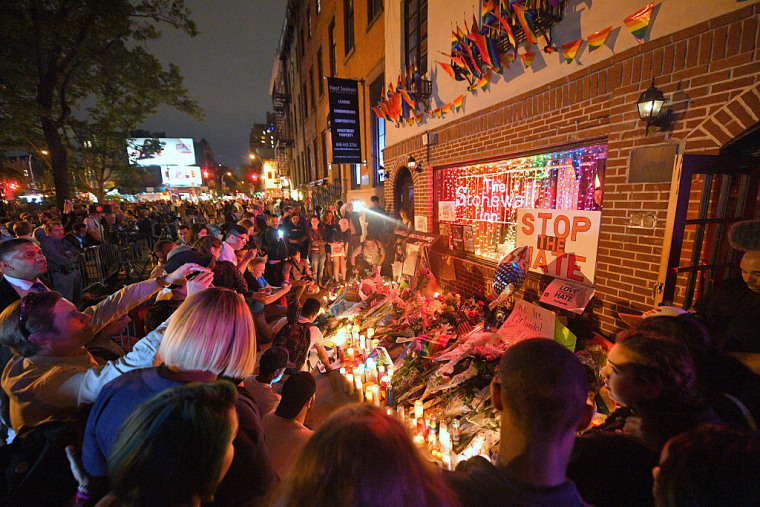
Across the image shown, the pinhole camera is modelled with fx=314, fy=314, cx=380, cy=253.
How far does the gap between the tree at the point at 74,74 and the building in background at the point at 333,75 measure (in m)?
5.77

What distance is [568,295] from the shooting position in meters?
3.92

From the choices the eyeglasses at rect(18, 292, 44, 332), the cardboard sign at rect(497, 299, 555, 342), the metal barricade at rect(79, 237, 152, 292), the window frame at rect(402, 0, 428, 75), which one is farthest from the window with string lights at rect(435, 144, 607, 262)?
the metal barricade at rect(79, 237, 152, 292)

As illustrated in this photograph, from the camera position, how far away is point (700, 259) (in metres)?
3.10

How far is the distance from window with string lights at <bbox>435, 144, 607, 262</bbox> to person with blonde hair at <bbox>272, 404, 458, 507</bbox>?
3.97 meters

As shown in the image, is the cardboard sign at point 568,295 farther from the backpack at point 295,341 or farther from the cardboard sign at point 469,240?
the backpack at point 295,341

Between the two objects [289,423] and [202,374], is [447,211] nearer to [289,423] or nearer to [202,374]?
[289,423]

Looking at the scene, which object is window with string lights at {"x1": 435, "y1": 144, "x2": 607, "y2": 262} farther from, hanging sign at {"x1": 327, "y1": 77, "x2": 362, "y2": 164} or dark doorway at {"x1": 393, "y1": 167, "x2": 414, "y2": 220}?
hanging sign at {"x1": 327, "y1": 77, "x2": 362, "y2": 164}

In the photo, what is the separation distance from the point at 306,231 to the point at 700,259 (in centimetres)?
802

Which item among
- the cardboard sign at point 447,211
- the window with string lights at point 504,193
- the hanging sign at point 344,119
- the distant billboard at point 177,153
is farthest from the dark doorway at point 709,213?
the distant billboard at point 177,153

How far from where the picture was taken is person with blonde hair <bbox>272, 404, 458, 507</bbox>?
2.74ft

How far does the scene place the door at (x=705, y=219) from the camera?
8.47 feet

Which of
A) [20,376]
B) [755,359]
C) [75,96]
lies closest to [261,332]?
[20,376]

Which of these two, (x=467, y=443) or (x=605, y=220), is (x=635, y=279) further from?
(x=467, y=443)

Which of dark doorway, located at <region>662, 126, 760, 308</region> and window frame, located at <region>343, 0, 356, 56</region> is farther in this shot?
window frame, located at <region>343, 0, 356, 56</region>
